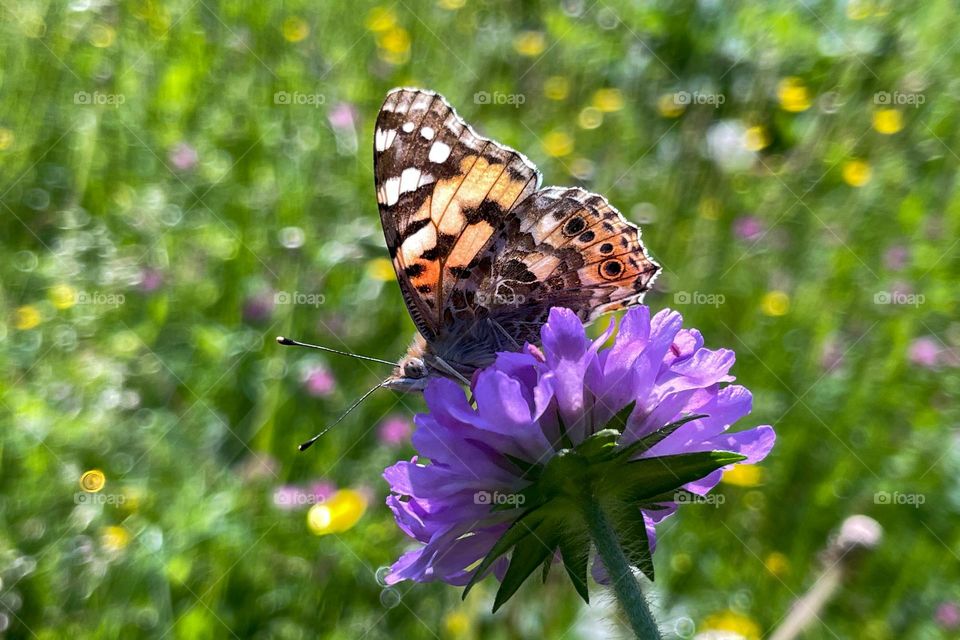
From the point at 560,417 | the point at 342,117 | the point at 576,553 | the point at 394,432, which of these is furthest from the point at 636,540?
the point at 342,117

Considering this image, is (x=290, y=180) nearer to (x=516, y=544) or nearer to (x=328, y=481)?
(x=328, y=481)

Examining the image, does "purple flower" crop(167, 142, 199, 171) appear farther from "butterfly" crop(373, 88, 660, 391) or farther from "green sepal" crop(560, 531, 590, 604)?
"green sepal" crop(560, 531, 590, 604)

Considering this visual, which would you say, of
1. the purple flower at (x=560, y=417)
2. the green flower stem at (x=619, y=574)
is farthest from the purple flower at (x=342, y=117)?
the green flower stem at (x=619, y=574)

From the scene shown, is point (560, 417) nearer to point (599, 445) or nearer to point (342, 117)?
point (599, 445)

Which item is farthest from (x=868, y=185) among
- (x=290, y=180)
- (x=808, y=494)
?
(x=290, y=180)

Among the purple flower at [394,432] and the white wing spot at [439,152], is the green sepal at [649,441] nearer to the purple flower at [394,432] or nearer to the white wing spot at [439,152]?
the white wing spot at [439,152]
